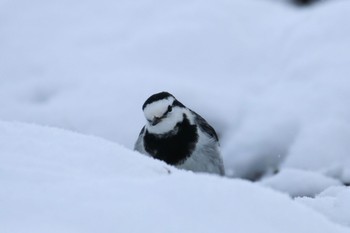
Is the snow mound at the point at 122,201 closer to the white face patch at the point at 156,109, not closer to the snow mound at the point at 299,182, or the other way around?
the white face patch at the point at 156,109

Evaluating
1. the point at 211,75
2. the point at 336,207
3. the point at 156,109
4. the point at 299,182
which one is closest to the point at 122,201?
the point at 336,207

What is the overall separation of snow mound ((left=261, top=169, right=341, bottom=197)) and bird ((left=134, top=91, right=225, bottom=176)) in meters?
0.65

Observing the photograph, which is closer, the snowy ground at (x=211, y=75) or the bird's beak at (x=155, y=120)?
the bird's beak at (x=155, y=120)

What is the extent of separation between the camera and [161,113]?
4094 millimetres

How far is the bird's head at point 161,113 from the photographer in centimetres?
407

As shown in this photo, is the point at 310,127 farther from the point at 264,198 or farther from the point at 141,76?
the point at 264,198

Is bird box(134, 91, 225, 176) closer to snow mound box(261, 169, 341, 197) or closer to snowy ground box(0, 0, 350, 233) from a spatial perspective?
snowy ground box(0, 0, 350, 233)

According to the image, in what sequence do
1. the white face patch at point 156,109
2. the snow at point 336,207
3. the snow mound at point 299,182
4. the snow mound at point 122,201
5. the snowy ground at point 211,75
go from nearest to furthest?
the snow mound at point 122,201
the snow at point 336,207
the white face patch at point 156,109
the snow mound at point 299,182
the snowy ground at point 211,75

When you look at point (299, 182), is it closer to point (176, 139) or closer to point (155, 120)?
point (176, 139)

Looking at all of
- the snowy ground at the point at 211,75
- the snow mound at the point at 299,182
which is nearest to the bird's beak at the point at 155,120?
the snowy ground at the point at 211,75

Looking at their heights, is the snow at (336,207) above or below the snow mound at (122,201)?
below

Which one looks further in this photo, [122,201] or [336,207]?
[336,207]

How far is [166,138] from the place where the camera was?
13.6ft

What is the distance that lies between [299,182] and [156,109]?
4.23 ft
